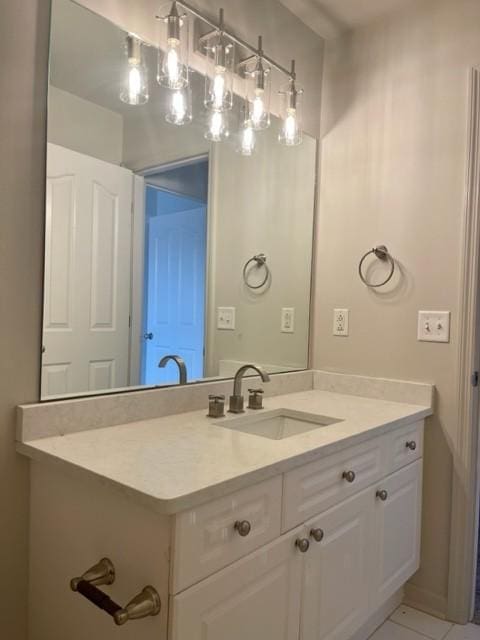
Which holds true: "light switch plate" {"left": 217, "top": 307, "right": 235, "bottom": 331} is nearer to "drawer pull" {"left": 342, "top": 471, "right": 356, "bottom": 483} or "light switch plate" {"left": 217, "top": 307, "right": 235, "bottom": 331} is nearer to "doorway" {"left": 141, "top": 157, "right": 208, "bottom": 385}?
"doorway" {"left": 141, "top": 157, "right": 208, "bottom": 385}

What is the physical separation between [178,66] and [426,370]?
145 cm

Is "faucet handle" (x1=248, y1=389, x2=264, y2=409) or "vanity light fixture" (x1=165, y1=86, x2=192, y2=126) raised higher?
"vanity light fixture" (x1=165, y1=86, x2=192, y2=126)

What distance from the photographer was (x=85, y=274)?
1.45m

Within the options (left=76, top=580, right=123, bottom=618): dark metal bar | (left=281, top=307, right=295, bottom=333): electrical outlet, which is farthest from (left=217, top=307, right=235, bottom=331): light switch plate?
(left=76, top=580, right=123, bottom=618): dark metal bar

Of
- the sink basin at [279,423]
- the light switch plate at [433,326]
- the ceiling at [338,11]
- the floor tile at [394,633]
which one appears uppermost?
the ceiling at [338,11]

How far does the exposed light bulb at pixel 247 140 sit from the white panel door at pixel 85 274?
0.60 metres

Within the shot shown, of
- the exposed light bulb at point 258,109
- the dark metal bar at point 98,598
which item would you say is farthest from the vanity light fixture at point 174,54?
the dark metal bar at point 98,598

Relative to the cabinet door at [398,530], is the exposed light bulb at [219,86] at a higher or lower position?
higher

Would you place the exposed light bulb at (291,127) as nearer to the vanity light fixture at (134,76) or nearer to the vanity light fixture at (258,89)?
the vanity light fixture at (258,89)

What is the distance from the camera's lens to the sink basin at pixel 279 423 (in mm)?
1620

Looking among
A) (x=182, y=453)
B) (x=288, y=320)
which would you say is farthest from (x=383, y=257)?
(x=182, y=453)

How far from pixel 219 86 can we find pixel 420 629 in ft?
7.05

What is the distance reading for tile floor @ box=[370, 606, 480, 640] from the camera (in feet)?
5.69

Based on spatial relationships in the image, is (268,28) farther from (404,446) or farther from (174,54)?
(404,446)
